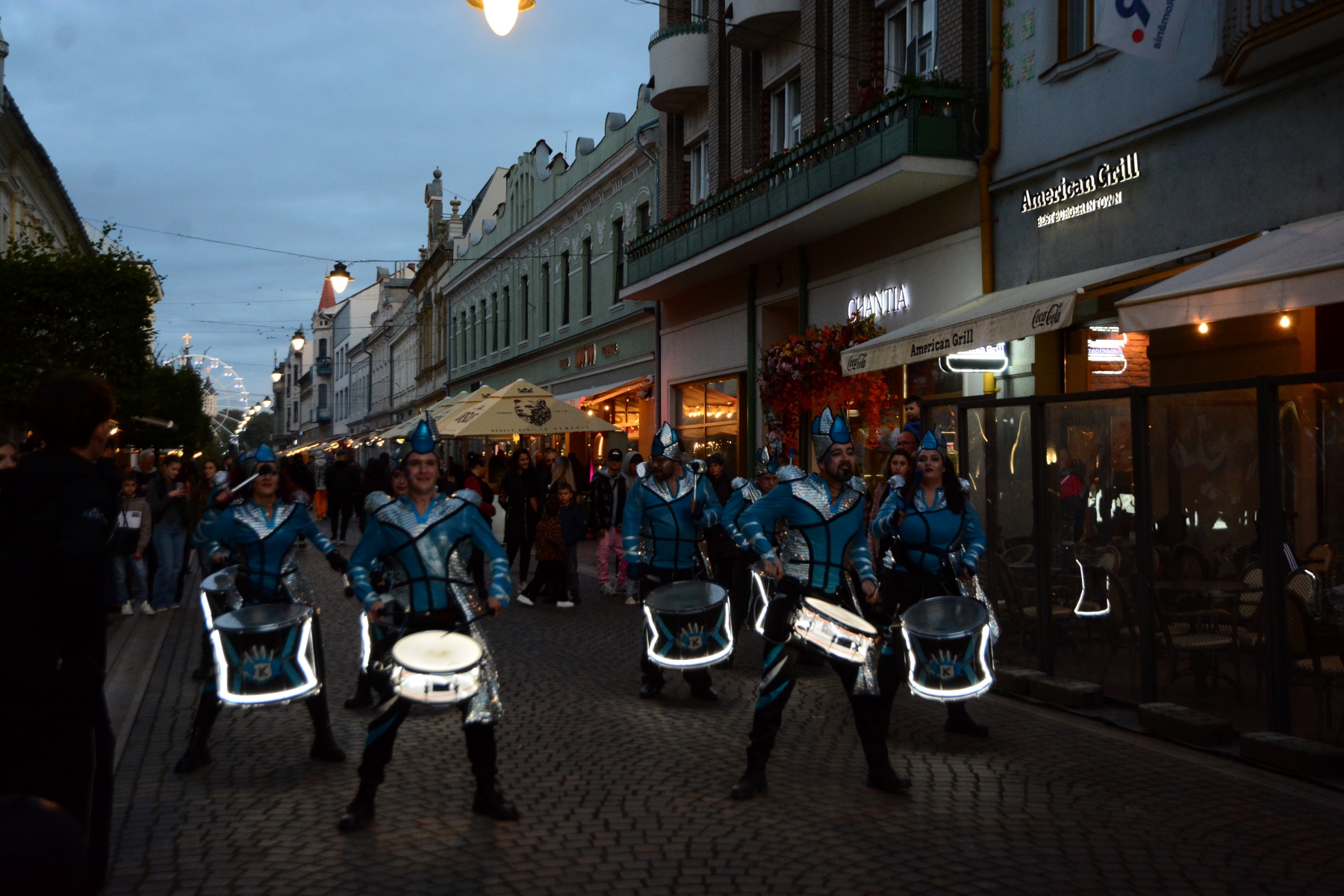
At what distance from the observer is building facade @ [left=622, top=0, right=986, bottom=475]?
1622 centimetres

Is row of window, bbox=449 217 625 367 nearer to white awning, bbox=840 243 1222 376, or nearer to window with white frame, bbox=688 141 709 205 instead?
Answer: window with white frame, bbox=688 141 709 205

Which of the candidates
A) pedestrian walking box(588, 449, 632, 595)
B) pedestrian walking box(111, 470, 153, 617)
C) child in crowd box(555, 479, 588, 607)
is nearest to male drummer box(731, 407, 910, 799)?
pedestrian walking box(111, 470, 153, 617)

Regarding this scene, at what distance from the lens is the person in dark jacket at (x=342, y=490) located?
985 inches

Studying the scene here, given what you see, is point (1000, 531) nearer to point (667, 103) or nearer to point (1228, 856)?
point (1228, 856)

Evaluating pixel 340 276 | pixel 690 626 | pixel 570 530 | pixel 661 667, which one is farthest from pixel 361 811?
pixel 340 276

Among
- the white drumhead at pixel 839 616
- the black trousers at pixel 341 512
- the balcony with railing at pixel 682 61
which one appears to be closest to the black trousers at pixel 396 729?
the white drumhead at pixel 839 616

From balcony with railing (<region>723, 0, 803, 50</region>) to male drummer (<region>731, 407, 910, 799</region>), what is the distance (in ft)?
48.8

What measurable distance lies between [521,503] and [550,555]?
2025mm

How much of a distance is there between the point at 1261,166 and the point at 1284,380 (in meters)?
5.47

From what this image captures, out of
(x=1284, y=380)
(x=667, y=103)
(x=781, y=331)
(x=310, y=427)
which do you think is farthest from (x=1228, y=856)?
(x=310, y=427)

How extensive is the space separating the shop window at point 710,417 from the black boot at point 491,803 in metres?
17.8

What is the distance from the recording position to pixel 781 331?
22281 mm

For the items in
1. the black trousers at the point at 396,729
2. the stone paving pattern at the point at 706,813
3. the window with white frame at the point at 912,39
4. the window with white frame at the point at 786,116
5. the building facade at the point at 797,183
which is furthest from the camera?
the window with white frame at the point at 786,116

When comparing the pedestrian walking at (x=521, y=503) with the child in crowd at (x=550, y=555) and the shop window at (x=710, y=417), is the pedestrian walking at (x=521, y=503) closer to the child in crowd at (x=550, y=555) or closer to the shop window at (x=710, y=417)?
the child in crowd at (x=550, y=555)
